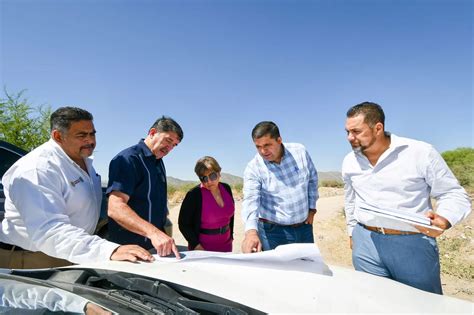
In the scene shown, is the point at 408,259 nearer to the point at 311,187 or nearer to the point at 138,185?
the point at 311,187

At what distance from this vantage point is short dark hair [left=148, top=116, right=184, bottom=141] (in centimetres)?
284

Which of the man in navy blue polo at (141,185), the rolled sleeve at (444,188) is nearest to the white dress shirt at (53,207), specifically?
the man in navy blue polo at (141,185)

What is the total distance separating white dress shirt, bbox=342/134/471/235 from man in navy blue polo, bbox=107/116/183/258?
4.94ft

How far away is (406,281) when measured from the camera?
2207 millimetres

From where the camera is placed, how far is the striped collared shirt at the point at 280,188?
337 centimetres

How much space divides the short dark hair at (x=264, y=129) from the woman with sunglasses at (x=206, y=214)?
81 cm

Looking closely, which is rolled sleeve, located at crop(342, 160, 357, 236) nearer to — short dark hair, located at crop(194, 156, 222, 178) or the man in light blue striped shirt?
the man in light blue striped shirt

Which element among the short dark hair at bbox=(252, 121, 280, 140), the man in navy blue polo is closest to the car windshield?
the man in navy blue polo

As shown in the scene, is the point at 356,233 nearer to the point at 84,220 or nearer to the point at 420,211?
the point at 420,211

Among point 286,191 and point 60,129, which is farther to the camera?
point 286,191

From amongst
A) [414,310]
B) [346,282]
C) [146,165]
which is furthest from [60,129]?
[414,310]

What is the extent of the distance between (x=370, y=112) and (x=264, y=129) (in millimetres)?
1111

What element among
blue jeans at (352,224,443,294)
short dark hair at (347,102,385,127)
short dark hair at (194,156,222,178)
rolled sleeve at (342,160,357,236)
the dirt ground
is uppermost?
short dark hair at (347,102,385,127)

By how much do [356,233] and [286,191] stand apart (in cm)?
94
